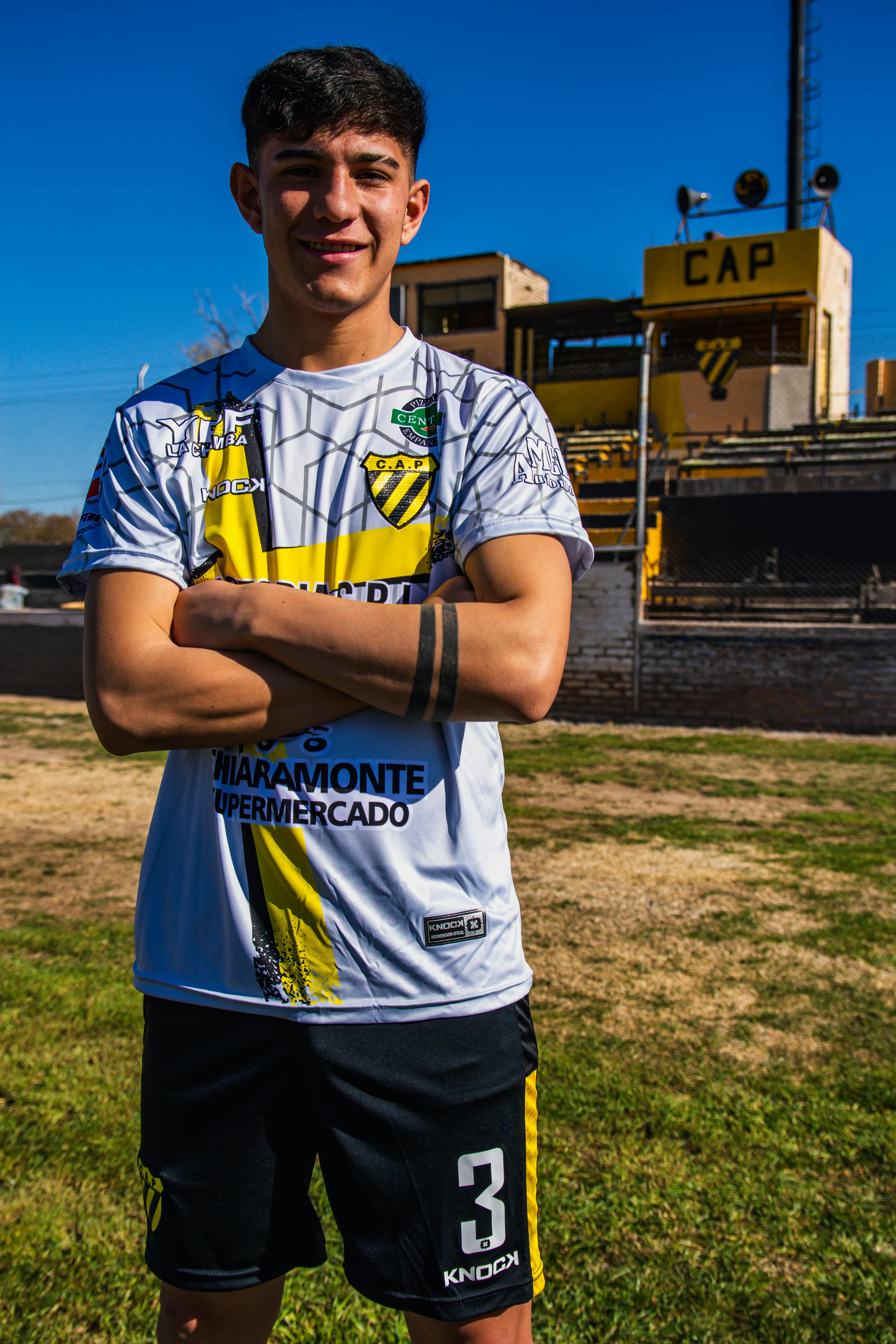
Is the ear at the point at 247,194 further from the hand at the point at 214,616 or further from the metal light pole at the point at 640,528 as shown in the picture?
the metal light pole at the point at 640,528

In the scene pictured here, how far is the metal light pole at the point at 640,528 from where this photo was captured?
9.98m

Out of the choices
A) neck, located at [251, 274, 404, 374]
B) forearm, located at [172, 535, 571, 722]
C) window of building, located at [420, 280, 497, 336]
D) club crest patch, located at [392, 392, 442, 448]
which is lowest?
forearm, located at [172, 535, 571, 722]

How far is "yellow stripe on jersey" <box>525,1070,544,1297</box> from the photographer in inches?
53.4

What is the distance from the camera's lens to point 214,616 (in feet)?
4.43

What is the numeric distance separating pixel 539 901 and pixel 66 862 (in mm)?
2698

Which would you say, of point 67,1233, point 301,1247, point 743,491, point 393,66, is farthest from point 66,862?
point 743,491

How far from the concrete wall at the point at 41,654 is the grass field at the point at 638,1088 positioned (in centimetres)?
729

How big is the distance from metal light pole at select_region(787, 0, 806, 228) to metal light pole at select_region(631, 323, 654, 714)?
18.7m

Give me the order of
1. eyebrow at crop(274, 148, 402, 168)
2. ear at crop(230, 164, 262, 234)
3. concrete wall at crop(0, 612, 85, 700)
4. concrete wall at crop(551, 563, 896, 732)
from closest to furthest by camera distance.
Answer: eyebrow at crop(274, 148, 402, 168) → ear at crop(230, 164, 262, 234) → concrete wall at crop(551, 563, 896, 732) → concrete wall at crop(0, 612, 85, 700)

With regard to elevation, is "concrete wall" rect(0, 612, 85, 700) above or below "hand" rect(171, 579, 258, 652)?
below

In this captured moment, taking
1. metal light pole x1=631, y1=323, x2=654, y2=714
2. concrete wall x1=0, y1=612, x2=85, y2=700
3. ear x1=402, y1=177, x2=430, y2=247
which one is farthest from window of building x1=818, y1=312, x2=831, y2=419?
ear x1=402, y1=177, x2=430, y2=247

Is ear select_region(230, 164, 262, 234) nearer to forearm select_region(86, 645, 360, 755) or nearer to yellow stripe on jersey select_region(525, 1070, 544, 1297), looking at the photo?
forearm select_region(86, 645, 360, 755)

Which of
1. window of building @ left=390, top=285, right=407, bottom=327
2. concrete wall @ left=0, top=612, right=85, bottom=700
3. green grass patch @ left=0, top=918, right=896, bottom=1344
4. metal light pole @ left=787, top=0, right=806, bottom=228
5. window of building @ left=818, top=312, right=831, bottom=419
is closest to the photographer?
green grass patch @ left=0, top=918, right=896, bottom=1344

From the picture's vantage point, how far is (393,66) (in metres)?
1.43
